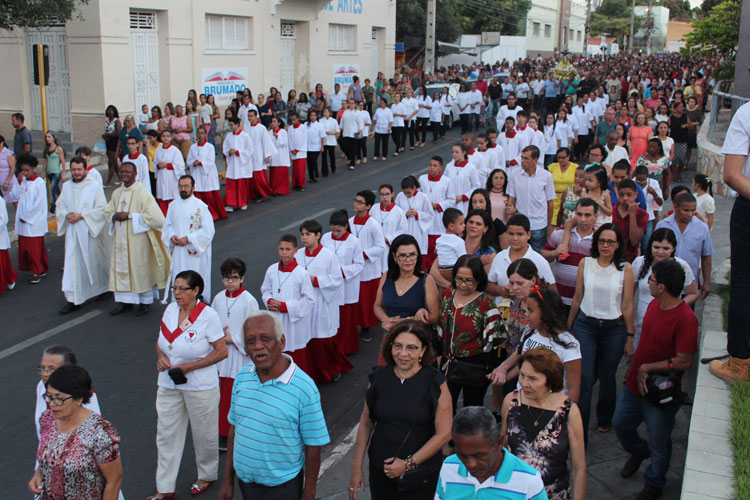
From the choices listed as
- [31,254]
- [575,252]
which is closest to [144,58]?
[31,254]

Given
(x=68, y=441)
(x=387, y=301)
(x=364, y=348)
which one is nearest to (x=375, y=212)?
(x=364, y=348)

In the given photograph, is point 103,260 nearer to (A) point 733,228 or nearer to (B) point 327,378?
(B) point 327,378

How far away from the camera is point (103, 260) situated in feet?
33.4

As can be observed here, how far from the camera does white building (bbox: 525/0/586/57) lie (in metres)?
64.3

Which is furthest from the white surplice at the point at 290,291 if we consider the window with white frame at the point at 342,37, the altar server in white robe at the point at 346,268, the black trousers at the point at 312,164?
the window with white frame at the point at 342,37

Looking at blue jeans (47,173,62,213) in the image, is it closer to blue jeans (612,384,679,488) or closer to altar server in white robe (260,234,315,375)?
altar server in white robe (260,234,315,375)

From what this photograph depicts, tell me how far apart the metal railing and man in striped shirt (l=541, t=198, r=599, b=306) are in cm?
824

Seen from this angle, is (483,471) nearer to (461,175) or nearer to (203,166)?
(461,175)

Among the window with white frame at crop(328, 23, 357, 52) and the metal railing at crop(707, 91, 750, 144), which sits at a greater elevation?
the window with white frame at crop(328, 23, 357, 52)

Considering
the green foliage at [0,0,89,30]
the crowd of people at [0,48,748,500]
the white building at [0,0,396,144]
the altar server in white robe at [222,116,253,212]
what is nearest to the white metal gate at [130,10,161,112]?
the white building at [0,0,396,144]

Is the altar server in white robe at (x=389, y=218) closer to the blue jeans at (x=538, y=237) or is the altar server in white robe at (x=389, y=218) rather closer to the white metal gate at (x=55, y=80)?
the blue jeans at (x=538, y=237)

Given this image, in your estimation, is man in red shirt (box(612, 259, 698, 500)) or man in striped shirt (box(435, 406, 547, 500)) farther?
man in red shirt (box(612, 259, 698, 500))

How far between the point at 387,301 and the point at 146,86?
1527cm

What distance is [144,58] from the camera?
1950cm
